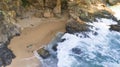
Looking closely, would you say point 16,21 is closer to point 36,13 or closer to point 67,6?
point 36,13

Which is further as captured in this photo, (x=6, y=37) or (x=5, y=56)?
(x=6, y=37)

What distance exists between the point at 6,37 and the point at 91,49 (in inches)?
332

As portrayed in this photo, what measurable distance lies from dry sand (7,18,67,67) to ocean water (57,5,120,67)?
1810mm

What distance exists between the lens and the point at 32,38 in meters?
24.6

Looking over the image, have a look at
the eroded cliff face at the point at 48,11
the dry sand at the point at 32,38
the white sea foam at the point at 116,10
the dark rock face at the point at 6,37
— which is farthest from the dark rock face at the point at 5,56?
the white sea foam at the point at 116,10

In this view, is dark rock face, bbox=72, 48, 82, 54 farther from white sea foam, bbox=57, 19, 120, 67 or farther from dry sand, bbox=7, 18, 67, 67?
dry sand, bbox=7, 18, 67, 67

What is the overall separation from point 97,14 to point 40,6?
741 cm

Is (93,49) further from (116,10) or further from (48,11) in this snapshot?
(116,10)

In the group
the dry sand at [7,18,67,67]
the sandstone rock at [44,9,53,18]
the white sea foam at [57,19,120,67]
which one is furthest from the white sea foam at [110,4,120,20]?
the sandstone rock at [44,9,53,18]

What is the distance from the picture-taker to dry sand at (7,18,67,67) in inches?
834

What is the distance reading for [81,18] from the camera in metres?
29.0

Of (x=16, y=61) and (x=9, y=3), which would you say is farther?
(x=9, y=3)

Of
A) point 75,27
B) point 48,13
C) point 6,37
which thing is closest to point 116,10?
point 75,27

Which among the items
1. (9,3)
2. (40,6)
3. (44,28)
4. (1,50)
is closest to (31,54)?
(1,50)
